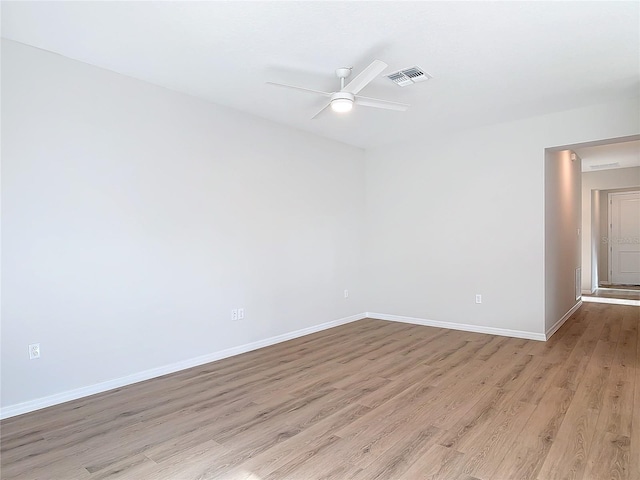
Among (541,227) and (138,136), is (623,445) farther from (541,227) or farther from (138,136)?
(138,136)

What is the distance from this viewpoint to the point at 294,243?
16.3ft

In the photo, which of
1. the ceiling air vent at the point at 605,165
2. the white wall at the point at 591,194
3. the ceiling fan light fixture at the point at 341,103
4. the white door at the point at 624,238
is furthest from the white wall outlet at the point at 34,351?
the white door at the point at 624,238

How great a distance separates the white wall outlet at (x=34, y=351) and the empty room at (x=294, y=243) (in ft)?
0.07

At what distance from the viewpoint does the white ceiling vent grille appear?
3.22m

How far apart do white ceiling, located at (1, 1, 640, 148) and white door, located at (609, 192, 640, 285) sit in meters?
6.76

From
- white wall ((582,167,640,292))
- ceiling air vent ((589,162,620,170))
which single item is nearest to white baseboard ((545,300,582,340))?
white wall ((582,167,640,292))

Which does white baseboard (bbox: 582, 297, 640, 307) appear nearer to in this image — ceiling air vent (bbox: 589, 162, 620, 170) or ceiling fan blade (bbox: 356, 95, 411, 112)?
ceiling air vent (bbox: 589, 162, 620, 170)

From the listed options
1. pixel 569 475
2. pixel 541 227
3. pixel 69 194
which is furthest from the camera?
pixel 541 227

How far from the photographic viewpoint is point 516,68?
3244mm

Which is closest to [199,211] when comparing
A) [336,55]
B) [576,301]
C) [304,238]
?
[304,238]

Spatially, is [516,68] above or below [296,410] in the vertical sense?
above

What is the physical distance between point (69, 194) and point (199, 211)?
3.79 feet

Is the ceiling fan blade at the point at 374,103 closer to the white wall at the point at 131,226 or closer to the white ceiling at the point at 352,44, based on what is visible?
the white ceiling at the point at 352,44

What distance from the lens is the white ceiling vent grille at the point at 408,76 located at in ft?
10.6
